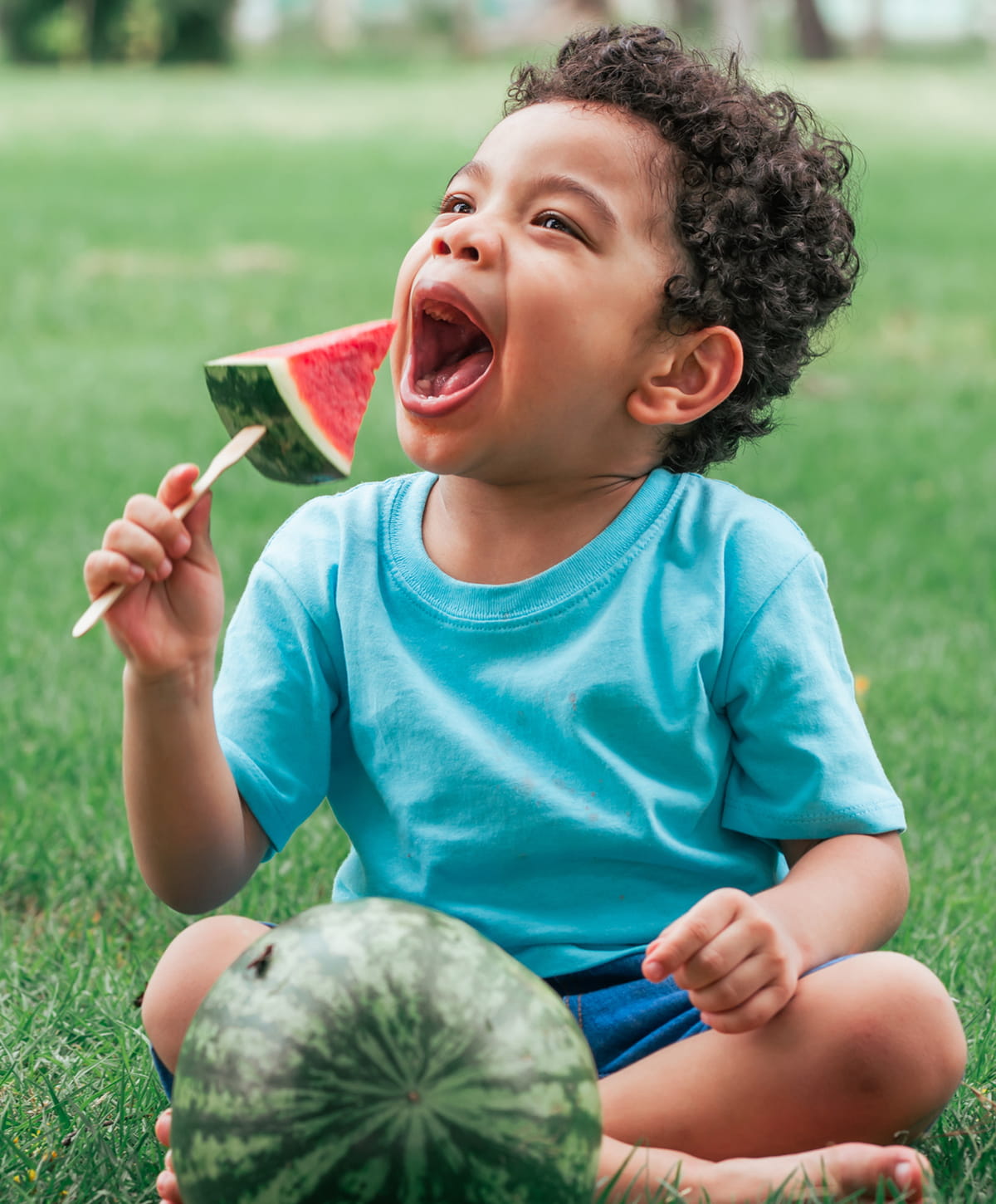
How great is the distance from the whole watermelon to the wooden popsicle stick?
470mm

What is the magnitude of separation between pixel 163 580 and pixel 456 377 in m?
0.55

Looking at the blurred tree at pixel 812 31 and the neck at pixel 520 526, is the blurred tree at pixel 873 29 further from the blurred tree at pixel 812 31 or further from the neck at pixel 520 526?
the neck at pixel 520 526

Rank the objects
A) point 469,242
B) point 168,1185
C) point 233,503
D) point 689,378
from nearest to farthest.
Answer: point 168,1185 < point 469,242 < point 689,378 < point 233,503

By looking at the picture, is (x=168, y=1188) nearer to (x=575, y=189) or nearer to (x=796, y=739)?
(x=796, y=739)

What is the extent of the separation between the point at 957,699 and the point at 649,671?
2.39m

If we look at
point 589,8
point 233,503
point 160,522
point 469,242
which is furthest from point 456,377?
point 589,8

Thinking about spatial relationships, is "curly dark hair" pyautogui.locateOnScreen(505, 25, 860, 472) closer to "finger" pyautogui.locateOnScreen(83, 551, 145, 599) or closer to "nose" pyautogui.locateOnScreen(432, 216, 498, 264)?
"nose" pyautogui.locateOnScreen(432, 216, 498, 264)

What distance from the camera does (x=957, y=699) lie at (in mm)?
4605

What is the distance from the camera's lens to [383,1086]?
1810mm

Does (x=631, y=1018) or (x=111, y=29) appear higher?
(x=631, y=1018)

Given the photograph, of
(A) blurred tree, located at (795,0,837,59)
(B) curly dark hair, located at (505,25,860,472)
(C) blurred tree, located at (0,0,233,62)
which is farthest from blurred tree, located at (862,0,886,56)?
(B) curly dark hair, located at (505,25,860,472)

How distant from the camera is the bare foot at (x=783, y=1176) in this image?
2.10 meters

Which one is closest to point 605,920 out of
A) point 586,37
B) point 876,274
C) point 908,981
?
point 908,981

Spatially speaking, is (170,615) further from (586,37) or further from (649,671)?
(586,37)
